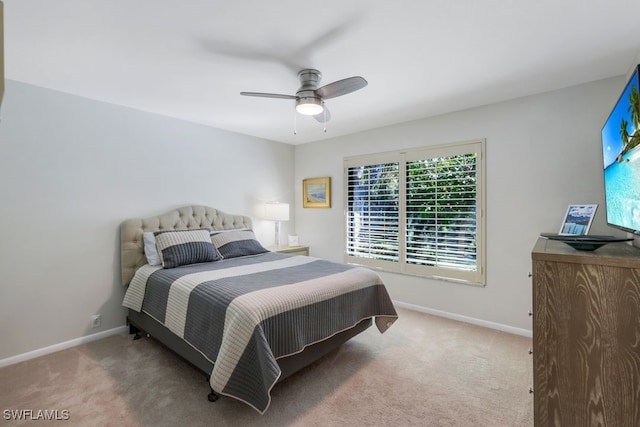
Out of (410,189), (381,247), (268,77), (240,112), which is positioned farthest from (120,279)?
(410,189)

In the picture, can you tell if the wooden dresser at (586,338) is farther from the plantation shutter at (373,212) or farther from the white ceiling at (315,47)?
the plantation shutter at (373,212)

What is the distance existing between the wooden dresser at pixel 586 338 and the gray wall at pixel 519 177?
1815 mm

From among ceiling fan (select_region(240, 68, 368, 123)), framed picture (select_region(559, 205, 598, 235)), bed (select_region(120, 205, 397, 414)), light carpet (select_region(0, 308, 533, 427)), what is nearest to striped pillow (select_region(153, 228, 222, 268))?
bed (select_region(120, 205, 397, 414))

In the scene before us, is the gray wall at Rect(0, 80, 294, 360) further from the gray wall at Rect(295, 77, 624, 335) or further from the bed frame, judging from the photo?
the gray wall at Rect(295, 77, 624, 335)

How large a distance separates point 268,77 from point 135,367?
8.60 ft

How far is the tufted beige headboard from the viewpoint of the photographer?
3129 mm

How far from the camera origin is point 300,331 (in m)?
2.04

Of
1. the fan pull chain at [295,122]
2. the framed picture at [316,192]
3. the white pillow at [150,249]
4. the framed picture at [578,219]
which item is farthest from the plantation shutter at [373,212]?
the white pillow at [150,249]

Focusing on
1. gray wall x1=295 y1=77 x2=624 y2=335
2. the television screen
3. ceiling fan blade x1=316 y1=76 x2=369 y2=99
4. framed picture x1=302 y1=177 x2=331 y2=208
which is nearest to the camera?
the television screen

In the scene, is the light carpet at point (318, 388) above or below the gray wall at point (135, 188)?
below

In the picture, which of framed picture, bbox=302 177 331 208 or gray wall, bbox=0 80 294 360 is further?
framed picture, bbox=302 177 331 208

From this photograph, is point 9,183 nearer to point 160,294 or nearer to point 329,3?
point 160,294

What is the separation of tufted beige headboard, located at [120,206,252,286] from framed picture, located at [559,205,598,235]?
3.56m

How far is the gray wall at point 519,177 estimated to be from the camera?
264 centimetres
